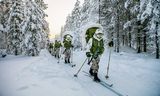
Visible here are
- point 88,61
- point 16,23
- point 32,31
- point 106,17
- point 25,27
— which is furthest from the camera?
point 106,17

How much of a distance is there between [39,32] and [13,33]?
4751mm

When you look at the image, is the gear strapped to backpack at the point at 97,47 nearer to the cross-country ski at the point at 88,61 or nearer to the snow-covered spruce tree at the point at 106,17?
the cross-country ski at the point at 88,61

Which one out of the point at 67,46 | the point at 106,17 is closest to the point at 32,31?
the point at 106,17

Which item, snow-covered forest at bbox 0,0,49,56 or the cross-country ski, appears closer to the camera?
the cross-country ski

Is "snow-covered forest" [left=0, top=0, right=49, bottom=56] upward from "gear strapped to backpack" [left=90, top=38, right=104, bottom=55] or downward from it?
upward

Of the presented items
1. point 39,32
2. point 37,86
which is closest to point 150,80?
point 37,86

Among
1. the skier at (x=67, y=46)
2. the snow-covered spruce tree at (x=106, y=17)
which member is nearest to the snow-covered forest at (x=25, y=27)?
the snow-covered spruce tree at (x=106, y=17)

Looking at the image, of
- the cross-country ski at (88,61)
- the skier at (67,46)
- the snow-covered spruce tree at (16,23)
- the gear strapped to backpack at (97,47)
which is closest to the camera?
the cross-country ski at (88,61)

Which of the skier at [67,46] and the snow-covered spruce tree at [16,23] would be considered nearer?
the skier at [67,46]

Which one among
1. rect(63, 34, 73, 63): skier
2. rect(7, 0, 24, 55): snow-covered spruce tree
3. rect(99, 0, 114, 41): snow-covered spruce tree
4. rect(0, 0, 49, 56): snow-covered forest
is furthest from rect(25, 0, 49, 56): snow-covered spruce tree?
rect(63, 34, 73, 63): skier

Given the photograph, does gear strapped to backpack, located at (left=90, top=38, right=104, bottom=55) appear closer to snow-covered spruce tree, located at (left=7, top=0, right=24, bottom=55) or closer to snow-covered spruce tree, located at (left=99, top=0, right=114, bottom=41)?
snow-covered spruce tree, located at (left=7, top=0, right=24, bottom=55)

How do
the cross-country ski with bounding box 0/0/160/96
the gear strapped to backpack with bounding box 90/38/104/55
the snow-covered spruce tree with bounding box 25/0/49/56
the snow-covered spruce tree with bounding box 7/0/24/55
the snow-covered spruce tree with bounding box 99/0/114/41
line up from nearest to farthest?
the cross-country ski with bounding box 0/0/160/96
the gear strapped to backpack with bounding box 90/38/104/55
the snow-covered spruce tree with bounding box 25/0/49/56
the snow-covered spruce tree with bounding box 7/0/24/55
the snow-covered spruce tree with bounding box 99/0/114/41

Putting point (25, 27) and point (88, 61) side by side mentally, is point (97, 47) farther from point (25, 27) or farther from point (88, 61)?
point (25, 27)

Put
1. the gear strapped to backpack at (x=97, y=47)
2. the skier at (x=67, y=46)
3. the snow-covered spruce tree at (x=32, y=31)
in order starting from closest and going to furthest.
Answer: the gear strapped to backpack at (x=97, y=47) < the skier at (x=67, y=46) < the snow-covered spruce tree at (x=32, y=31)
